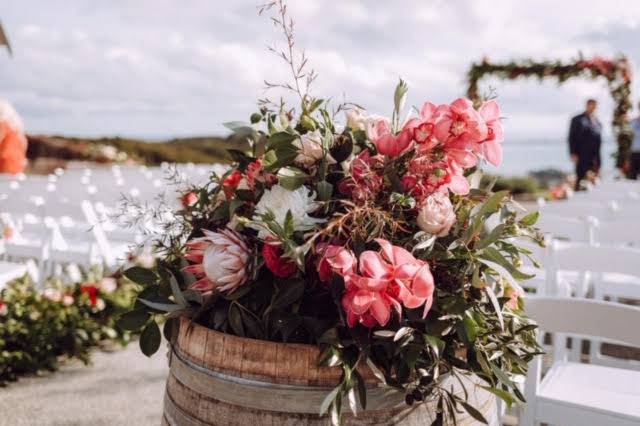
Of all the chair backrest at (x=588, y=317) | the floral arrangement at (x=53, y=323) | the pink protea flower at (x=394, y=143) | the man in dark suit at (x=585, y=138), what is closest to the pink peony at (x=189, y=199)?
the pink protea flower at (x=394, y=143)

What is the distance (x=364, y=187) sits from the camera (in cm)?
127

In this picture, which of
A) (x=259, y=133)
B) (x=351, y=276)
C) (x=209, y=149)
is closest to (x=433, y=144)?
(x=351, y=276)

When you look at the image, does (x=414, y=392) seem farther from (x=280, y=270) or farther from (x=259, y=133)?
(x=259, y=133)

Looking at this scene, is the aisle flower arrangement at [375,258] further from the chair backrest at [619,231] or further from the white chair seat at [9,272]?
the chair backrest at [619,231]

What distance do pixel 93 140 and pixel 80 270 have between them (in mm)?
15874

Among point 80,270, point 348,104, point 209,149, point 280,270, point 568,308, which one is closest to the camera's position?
point 280,270

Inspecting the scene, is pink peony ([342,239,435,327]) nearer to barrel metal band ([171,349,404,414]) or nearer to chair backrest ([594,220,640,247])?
barrel metal band ([171,349,404,414])

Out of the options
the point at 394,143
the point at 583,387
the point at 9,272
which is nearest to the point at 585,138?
the point at 583,387

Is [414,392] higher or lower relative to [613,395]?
higher

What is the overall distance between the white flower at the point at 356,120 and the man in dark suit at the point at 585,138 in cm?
1209

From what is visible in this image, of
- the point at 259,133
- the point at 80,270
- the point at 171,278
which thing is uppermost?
the point at 259,133

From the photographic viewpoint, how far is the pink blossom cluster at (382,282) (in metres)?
1.11

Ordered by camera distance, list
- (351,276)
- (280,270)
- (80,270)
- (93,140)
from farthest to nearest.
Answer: (93,140) < (80,270) < (280,270) < (351,276)

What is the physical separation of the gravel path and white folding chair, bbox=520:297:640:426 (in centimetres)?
197
